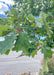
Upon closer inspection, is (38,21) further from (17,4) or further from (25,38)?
(17,4)

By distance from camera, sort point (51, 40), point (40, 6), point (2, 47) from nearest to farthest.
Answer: point (2, 47)
point (51, 40)
point (40, 6)

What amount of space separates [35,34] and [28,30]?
0.02m

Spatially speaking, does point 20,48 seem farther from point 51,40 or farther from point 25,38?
point 51,40

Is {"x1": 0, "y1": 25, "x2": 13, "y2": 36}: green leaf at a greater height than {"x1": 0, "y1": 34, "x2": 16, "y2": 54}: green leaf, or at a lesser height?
greater

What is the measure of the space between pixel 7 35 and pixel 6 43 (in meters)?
0.03

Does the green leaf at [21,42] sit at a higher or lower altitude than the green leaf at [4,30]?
lower

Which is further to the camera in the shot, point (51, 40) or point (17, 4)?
point (17, 4)

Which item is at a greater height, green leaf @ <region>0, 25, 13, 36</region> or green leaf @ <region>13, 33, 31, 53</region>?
green leaf @ <region>0, 25, 13, 36</region>

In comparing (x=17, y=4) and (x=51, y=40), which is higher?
(x=17, y=4)

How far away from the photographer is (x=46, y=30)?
0.27m

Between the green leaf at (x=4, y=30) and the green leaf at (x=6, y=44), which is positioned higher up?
the green leaf at (x=4, y=30)

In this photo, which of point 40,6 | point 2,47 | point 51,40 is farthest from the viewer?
point 40,6

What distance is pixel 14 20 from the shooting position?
0.32 metres

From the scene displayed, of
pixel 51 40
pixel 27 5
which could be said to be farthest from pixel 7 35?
pixel 27 5
